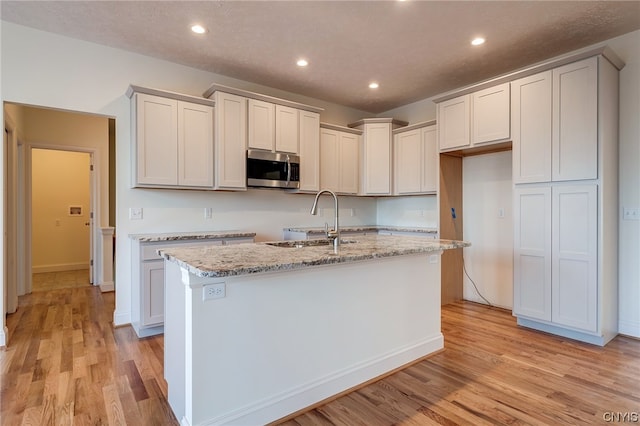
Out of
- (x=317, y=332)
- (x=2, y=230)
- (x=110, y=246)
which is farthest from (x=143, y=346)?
(x=110, y=246)

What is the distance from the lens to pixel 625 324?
3053 millimetres

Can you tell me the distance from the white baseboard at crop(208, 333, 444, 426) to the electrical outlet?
0.60m

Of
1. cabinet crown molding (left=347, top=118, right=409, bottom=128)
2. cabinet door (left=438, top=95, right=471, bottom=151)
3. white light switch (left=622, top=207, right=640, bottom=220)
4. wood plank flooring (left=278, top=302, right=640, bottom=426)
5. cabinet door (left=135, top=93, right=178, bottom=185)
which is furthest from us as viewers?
cabinet crown molding (left=347, top=118, right=409, bottom=128)

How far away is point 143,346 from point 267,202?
2.12 metres

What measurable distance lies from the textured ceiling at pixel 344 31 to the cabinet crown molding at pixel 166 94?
0.43 metres

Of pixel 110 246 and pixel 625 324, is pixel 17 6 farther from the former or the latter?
pixel 625 324

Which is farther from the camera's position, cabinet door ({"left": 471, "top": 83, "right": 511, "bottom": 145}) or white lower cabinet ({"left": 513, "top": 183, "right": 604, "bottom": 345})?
cabinet door ({"left": 471, "top": 83, "right": 511, "bottom": 145})

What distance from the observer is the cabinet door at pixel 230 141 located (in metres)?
3.59

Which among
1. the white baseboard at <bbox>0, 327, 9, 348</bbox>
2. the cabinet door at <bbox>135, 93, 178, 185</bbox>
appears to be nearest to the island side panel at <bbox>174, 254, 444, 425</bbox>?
the cabinet door at <bbox>135, 93, 178, 185</bbox>

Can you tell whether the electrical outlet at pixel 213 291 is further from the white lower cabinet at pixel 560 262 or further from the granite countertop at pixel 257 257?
the white lower cabinet at pixel 560 262

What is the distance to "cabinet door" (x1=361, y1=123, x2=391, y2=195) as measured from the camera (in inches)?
190

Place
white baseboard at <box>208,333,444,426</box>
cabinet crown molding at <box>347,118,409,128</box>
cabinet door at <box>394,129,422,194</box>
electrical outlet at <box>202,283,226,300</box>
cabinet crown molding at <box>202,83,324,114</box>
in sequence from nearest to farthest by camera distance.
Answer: electrical outlet at <box>202,283,226,300</box>
white baseboard at <box>208,333,444,426</box>
cabinet crown molding at <box>202,83,324,114</box>
cabinet door at <box>394,129,422,194</box>
cabinet crown molding at <box>347,118,409,128</box>

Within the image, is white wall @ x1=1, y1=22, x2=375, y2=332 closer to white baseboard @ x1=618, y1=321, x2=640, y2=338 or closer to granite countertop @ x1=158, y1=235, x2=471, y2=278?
granite countertop @ x1=158, y1=235, x2=471, y2=278

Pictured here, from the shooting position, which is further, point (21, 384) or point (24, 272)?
point (24, 272)
